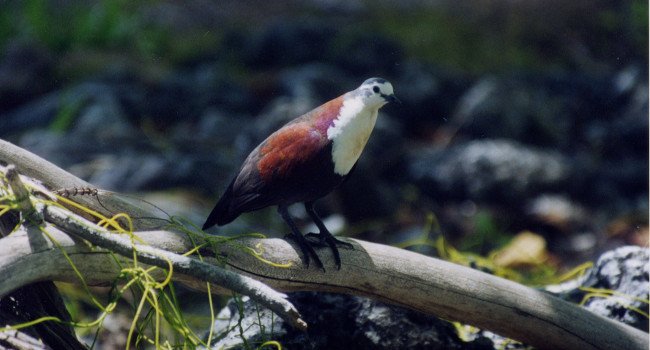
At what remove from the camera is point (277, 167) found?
297 centimetres

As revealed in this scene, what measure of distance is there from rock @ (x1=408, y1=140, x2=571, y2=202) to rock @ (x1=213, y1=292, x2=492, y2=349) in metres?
3.20

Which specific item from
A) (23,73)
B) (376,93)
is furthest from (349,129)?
(23,73)

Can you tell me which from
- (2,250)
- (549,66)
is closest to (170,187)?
(2,250)

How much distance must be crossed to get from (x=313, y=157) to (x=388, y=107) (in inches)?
159

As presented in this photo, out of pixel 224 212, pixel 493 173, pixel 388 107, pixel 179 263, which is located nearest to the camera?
pixel 179 263

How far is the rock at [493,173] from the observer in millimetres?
6309

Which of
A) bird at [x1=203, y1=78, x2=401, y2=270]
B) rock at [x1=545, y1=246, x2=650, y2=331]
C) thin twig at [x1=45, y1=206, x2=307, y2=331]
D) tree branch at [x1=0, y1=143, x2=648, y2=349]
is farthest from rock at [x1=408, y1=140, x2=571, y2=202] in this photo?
thin twig at [x1=45, y1=206, x2=307, y2=331]

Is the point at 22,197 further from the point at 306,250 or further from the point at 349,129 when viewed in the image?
the point at 349,129

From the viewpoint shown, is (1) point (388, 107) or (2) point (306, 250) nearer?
(2) point (306, 250)

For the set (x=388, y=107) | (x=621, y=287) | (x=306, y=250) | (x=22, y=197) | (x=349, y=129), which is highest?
(x=388, y=107)

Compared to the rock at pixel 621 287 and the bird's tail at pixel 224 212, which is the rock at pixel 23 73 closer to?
the bird's tail at pixel 224 212

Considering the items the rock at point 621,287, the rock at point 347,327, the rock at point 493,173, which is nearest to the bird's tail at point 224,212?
the rock at point 347,327

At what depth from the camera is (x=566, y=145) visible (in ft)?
23.1

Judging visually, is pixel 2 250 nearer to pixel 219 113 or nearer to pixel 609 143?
pixel 219 113
